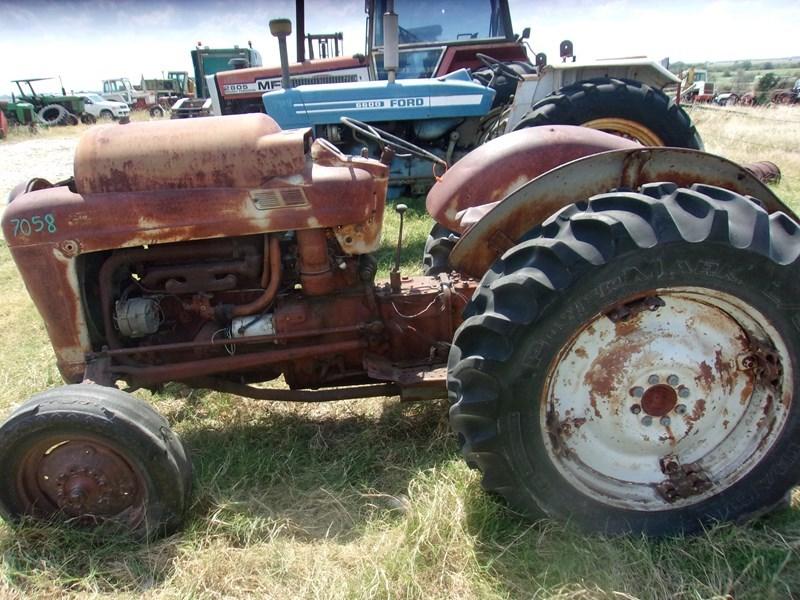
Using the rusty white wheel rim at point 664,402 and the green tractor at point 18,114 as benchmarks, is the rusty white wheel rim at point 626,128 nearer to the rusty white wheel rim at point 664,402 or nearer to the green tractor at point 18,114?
the rusty white wheel rim at point 664,402

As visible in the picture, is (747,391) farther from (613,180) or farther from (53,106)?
(53,106)

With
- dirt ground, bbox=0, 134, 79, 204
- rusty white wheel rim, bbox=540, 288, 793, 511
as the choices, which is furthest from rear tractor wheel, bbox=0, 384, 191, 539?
dirt ground, bbox=0, 134, 79, 204

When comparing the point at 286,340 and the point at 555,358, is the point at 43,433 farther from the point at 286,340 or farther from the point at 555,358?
the point at 555,358

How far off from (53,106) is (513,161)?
27.2 m

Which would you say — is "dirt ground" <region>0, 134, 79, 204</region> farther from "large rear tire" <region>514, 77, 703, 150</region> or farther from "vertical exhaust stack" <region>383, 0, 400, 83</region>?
"large rear tire" <region>514, 77, 703, 150</region>

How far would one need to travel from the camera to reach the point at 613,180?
2.09 metres

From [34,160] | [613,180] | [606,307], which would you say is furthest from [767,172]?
[34,160]

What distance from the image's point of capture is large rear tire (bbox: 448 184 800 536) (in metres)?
1.77

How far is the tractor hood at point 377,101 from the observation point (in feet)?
18.9

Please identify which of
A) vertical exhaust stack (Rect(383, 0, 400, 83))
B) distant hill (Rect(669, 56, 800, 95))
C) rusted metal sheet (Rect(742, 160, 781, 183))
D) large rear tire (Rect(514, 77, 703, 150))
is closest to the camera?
vertical exhaust stack (Rect(383, 0, 400, 83))

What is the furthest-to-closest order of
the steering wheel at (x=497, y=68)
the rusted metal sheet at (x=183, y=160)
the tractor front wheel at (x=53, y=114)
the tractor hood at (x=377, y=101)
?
1. the tractor front wheel at (x=53, y=114)
2. the steering wheel at (x=497, y=68)
3. the tractor hood at (x=377, y=101)
4. the rusted metal sheet at (x=183, y=160)

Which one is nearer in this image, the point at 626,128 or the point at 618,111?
the point at 618,111

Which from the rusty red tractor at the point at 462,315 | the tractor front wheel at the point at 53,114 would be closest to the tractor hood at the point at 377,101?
the rusty red tractor at the point at 462,315

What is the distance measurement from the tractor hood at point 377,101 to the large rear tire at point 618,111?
124cm
